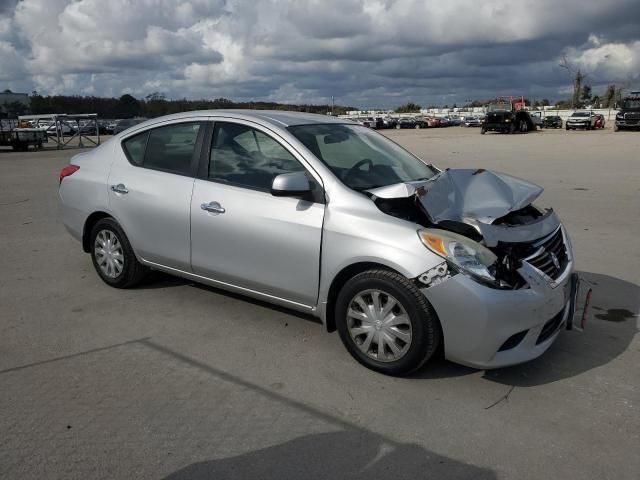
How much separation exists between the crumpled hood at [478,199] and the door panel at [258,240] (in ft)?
1.84

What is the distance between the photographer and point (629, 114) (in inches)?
1508

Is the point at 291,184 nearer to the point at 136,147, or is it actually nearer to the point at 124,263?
the point at 136,147

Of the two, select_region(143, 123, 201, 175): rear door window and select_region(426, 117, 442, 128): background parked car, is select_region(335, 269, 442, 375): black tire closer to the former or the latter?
select_region(143, 123, 201, 175): rear door window

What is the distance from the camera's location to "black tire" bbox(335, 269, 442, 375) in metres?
3.39

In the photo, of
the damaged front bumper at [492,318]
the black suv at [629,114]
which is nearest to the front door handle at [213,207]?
the damaged front bumper at [492,318]

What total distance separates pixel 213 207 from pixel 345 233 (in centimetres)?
118

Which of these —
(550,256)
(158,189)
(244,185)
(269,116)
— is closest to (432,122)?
(269,116)

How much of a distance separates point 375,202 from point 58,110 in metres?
95.8

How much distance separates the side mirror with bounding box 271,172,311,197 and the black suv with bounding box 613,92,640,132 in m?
41.0

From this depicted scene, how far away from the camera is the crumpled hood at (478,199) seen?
3586mm

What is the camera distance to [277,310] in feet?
15.8

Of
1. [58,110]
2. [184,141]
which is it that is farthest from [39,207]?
[58,110]

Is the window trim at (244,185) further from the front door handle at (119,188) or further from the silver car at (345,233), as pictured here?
the front door handle at (119,188)

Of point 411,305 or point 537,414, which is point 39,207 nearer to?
point 411,305
